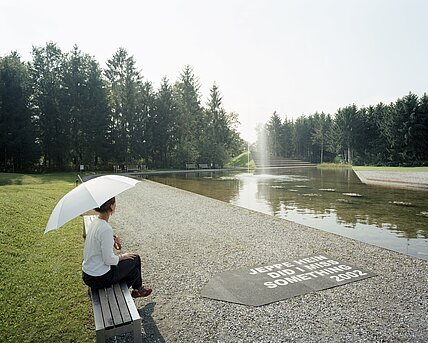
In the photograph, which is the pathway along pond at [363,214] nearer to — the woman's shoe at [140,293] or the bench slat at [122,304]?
the woman's shoe at [140,293]

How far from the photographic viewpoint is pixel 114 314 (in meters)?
2.99

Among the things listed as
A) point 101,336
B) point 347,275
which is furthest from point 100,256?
point 347,275

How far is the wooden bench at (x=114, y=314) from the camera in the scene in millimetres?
2811

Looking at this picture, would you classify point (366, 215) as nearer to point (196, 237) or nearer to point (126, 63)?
point (196, 237)

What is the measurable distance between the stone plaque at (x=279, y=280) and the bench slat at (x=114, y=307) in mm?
1368

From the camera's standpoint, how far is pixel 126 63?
40.5 metres

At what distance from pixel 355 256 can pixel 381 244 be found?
6.30 ft

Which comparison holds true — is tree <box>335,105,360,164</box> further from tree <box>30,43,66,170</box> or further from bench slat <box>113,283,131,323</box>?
bench slat <box>113,283,131,323</box>

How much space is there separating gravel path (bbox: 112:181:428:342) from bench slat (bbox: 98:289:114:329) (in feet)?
1.83

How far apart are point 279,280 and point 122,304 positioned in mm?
2534

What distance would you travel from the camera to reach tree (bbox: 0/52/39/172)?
1200 inches

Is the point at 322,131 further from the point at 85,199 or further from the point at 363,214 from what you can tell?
the point at 85,199

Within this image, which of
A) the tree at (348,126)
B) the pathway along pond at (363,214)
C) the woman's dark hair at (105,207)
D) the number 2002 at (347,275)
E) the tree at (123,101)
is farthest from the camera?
the tree at (348,126)

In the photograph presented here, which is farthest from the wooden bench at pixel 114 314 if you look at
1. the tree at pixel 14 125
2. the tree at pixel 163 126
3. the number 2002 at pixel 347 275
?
the tree at pixel 163 126
